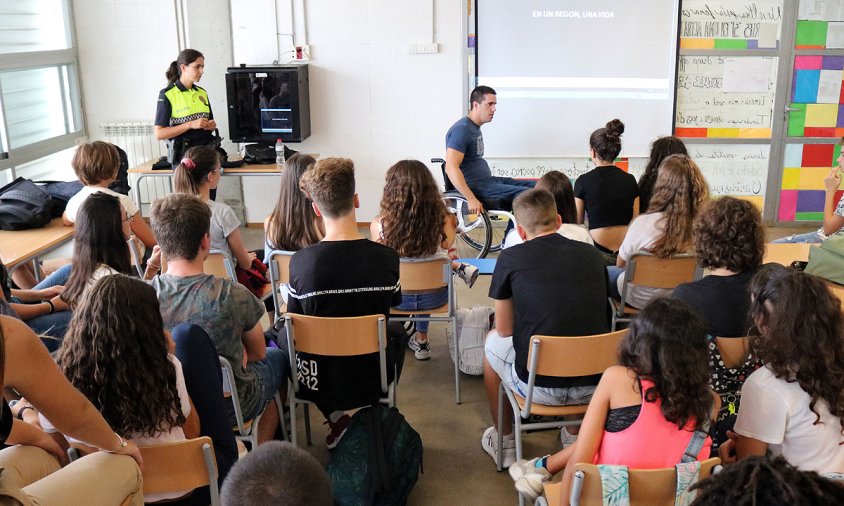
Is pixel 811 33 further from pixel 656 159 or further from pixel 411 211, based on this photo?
pixel 411 211

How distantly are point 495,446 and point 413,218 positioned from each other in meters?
1.09

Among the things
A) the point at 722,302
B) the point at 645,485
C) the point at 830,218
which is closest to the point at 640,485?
the point at 645,485

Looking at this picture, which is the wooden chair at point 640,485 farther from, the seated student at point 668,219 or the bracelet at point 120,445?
the seated student at point 668,219

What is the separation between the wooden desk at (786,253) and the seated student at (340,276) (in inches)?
70.3

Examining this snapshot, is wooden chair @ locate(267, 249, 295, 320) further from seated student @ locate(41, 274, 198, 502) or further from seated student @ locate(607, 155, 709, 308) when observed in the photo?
seated student @ locate(607, 155, 709, 308)

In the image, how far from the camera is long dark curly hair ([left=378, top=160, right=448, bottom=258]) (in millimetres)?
3469

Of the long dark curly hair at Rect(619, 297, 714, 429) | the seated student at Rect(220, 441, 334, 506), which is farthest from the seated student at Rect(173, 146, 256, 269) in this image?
the seated student at Rect(220, 441, 334, 506)

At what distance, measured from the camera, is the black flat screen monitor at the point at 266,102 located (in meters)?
6.21

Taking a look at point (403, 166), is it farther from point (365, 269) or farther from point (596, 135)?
point (596, 135)

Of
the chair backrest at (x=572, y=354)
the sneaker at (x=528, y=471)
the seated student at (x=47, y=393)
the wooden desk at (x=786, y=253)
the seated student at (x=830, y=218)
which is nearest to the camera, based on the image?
the seated student at (x=47, y=393)

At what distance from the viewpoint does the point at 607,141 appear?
4336mm

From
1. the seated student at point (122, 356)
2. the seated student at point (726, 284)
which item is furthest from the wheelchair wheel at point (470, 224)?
the seated student at point (122, 356)

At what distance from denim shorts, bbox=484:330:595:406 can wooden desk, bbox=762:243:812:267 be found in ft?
4.21

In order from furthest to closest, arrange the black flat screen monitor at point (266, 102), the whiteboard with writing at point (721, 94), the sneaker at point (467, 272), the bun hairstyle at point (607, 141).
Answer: the whiteboard with writing at point (721, 94)
the black flat screen monitor at point (266, 102)
the bun hairstyle at point (607, 141)
the sneaker at point (467, 272)
